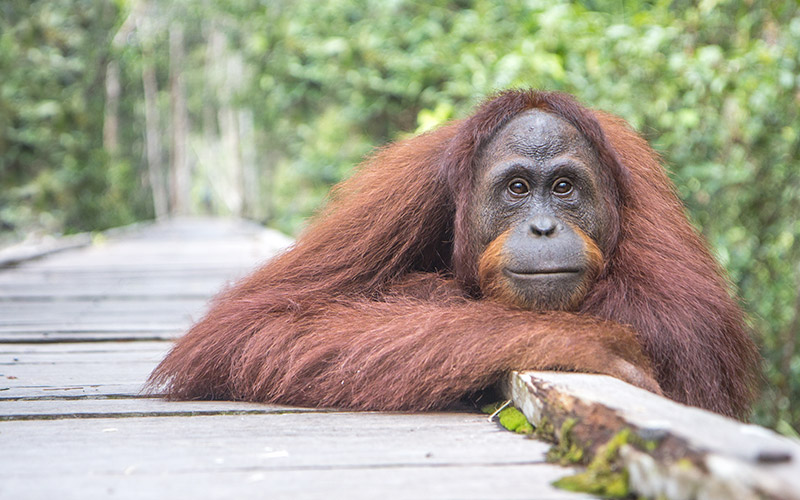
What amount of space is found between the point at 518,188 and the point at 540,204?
9cm

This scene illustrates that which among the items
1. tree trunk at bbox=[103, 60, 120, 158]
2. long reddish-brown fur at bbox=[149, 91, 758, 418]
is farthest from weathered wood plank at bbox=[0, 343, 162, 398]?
tree trunk at bbox=[103, 60, 120, 158]

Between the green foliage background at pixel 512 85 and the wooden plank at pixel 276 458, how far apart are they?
1872mm

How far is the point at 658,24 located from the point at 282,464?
445cm

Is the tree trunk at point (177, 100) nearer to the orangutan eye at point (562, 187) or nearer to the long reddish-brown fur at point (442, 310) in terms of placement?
the long reddish-brown fur at point (442, 310)

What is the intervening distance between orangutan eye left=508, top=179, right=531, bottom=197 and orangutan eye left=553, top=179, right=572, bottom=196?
77 millimetres

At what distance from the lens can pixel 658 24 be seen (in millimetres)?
5137

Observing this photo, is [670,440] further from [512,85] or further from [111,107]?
[111,107]

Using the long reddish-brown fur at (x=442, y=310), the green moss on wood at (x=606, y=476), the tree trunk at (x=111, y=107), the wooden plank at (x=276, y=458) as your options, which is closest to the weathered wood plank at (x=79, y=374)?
the long reddish-brown fur at (x=442, y=310)

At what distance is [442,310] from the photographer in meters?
2.17

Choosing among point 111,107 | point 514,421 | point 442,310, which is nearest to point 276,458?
point 514,421

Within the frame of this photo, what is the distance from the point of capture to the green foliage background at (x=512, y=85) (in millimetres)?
4992

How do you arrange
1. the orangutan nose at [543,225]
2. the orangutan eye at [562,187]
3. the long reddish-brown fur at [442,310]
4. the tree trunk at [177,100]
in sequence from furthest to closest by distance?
1. the tree trunk at [177,100]
2. the orangutan eye at [562,187]
3. the orangutan nose at [543,225]
4. the long reddish-brown fur at [442,310]

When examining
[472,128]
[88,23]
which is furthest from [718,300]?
[88,23]

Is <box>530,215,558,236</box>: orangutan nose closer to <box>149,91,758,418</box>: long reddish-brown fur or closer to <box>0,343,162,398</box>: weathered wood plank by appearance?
<box>149,91,758,418</box>: long reddish-brown fur
